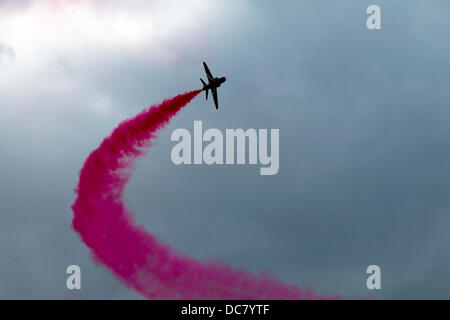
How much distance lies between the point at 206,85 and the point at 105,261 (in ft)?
113

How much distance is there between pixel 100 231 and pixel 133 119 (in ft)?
65.4
